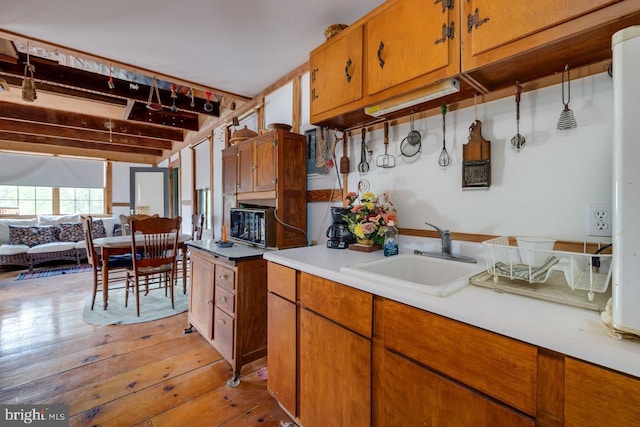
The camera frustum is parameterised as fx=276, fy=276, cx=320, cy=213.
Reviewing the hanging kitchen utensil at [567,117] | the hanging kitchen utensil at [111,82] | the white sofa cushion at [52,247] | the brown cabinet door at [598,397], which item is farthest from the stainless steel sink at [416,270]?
the white sofa cushion at [52,247]

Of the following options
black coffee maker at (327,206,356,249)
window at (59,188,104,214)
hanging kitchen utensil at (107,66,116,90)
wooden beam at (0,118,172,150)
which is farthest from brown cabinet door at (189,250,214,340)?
window at (59,188,104,214)

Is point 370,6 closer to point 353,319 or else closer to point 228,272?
point 353,319

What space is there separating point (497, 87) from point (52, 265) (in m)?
7.07

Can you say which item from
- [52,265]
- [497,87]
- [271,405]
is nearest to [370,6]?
[497,87]

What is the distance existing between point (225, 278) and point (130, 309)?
1938 mm

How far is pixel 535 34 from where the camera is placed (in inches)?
37.5

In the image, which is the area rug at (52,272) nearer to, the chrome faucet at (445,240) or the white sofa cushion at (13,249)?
the white sofa cushion at (13,249)

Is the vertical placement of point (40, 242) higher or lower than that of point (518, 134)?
lower

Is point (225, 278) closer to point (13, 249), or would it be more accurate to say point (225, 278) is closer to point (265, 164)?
point (265, 164)

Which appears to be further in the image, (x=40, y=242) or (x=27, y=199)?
(x=27, y=199)

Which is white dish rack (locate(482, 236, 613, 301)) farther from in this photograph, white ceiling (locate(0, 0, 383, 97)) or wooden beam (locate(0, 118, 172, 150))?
wooden beam (locate(0, 118, 172, 150))

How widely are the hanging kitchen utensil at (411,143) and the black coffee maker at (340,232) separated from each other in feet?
1.72

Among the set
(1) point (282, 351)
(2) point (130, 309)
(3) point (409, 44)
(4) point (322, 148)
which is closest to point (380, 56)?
(3) point (409, 44)

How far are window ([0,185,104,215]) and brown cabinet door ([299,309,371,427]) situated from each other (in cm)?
760
